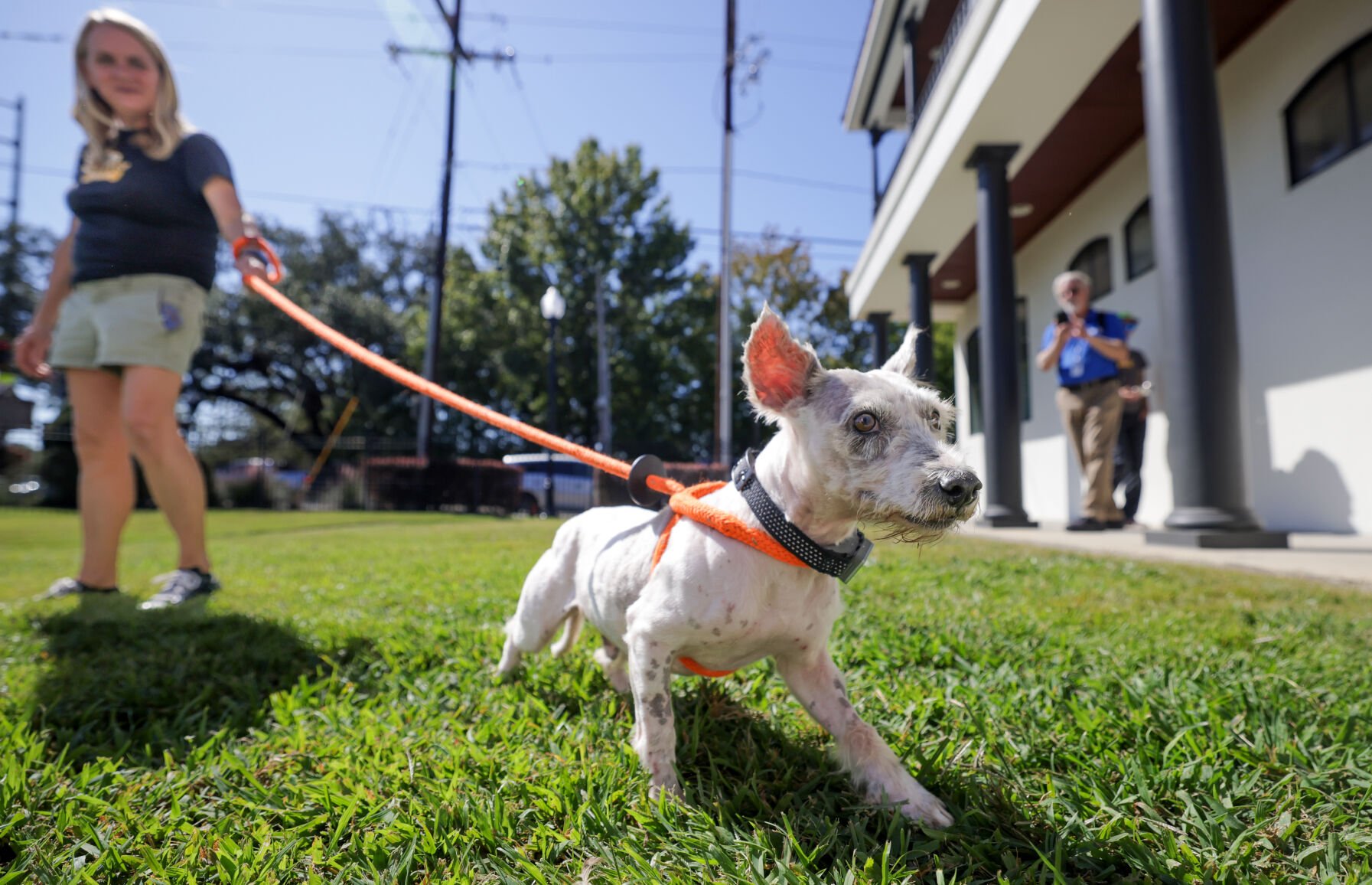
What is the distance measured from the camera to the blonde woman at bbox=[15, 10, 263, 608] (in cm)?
339

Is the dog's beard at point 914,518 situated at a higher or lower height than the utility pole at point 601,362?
lower

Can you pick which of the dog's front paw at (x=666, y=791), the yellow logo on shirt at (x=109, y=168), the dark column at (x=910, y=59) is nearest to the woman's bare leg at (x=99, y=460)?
the yellow logo on shirt at (x=109, y=168)

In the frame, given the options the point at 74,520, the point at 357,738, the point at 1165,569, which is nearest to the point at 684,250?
the point at 74,520

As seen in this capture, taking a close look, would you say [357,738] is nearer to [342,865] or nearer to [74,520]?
[342,865]

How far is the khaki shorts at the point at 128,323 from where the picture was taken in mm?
3443

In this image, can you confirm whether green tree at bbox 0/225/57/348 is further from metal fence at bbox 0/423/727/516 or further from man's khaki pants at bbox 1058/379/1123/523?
man's khaki pants at bbox 1058/379/1123/523

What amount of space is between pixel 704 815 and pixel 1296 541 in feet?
21.0

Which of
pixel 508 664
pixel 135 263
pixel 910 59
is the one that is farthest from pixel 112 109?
pixel 910 59

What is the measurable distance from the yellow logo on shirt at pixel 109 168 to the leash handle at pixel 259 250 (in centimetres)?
91

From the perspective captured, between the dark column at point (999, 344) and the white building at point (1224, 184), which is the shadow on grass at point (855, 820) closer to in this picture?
the white building at point (1224, 184)

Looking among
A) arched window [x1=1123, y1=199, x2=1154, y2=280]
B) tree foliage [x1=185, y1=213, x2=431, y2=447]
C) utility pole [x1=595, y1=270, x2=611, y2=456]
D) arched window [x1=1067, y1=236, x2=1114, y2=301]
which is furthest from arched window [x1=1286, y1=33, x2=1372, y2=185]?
tree foliage [x1=185, y1=213, x2=431, y2=447]

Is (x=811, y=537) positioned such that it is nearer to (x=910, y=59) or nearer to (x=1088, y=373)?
(x=1088, y=373)

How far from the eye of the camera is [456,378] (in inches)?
991

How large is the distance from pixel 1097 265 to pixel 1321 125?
367cm
